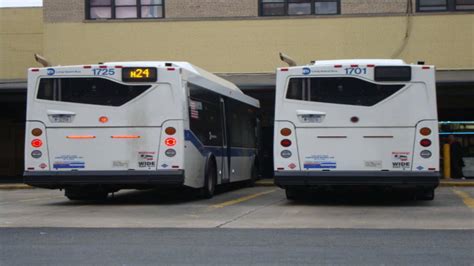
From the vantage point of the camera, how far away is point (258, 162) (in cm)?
2194

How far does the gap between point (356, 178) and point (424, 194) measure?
2.31m

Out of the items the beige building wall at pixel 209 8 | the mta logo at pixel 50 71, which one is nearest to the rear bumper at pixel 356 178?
the mta logo at pixel 50 71

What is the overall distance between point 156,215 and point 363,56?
1529cm

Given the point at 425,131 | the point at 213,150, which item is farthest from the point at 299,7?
the point at 425,131

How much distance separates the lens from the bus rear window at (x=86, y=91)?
13.3 m

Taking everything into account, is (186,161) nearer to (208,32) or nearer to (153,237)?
(153,237)

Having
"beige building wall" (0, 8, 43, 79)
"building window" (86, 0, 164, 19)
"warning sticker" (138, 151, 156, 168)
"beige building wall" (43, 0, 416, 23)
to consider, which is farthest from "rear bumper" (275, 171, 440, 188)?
"beige building wall" (0, 8, 43, 79)

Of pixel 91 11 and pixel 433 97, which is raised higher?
pixel 91 11

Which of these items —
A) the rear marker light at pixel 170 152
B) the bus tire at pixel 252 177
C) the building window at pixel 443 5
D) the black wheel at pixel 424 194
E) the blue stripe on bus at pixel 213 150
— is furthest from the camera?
the building window at pixel 443 5

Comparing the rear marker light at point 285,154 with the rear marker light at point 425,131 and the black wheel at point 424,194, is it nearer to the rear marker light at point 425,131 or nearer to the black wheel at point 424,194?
the rear marker light at point 425,131

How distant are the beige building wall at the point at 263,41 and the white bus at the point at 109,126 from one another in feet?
39.7

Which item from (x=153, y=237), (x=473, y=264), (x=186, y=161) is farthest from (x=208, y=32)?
(x=473, y=264)

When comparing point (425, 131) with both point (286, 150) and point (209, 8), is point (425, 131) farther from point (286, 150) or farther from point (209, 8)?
point (209, 8)

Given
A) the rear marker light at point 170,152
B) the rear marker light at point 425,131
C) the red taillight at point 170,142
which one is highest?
the rear marker light at point 425,131
